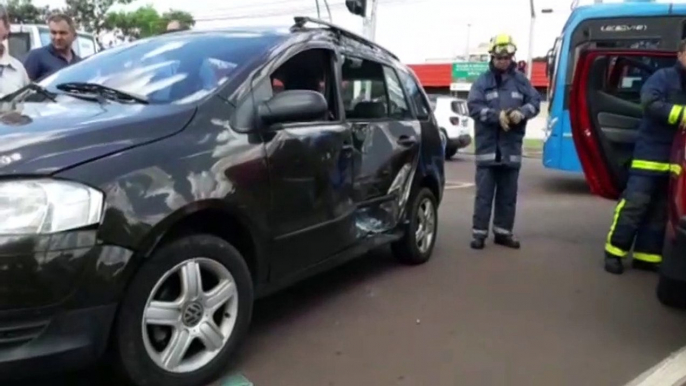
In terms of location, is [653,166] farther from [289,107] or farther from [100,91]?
[100,91]

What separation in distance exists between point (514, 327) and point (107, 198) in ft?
8.23

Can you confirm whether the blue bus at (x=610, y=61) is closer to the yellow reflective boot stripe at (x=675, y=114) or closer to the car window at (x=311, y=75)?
the yellow reflective boot stripe at (x=675, y=114)

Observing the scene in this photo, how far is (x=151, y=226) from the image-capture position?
2.92 meters

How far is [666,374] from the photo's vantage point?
11.8ft

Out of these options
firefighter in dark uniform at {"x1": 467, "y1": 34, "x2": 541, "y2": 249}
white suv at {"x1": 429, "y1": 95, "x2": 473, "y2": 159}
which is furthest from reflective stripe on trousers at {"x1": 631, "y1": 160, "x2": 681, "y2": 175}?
white suv at {"x1": 429, "y1": 95, "x2": 473, "y2": 159}

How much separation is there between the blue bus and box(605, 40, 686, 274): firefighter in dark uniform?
42cm

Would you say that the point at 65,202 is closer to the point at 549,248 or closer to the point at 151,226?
the point at 151,226

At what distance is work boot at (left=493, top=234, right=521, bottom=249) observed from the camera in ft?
21.1

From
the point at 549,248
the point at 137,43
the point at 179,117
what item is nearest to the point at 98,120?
the point at 179,117

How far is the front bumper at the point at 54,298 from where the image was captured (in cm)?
261

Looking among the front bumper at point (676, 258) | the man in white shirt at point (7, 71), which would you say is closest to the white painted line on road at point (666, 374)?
the front bumper at point (676, 258)

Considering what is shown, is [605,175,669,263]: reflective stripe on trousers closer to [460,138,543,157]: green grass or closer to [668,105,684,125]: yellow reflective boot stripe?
[668,105,684,125]: yellow reflective boot stripe

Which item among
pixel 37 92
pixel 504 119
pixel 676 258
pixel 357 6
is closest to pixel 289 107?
pixel 37 92

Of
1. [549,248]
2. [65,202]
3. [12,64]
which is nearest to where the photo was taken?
[65,202]
